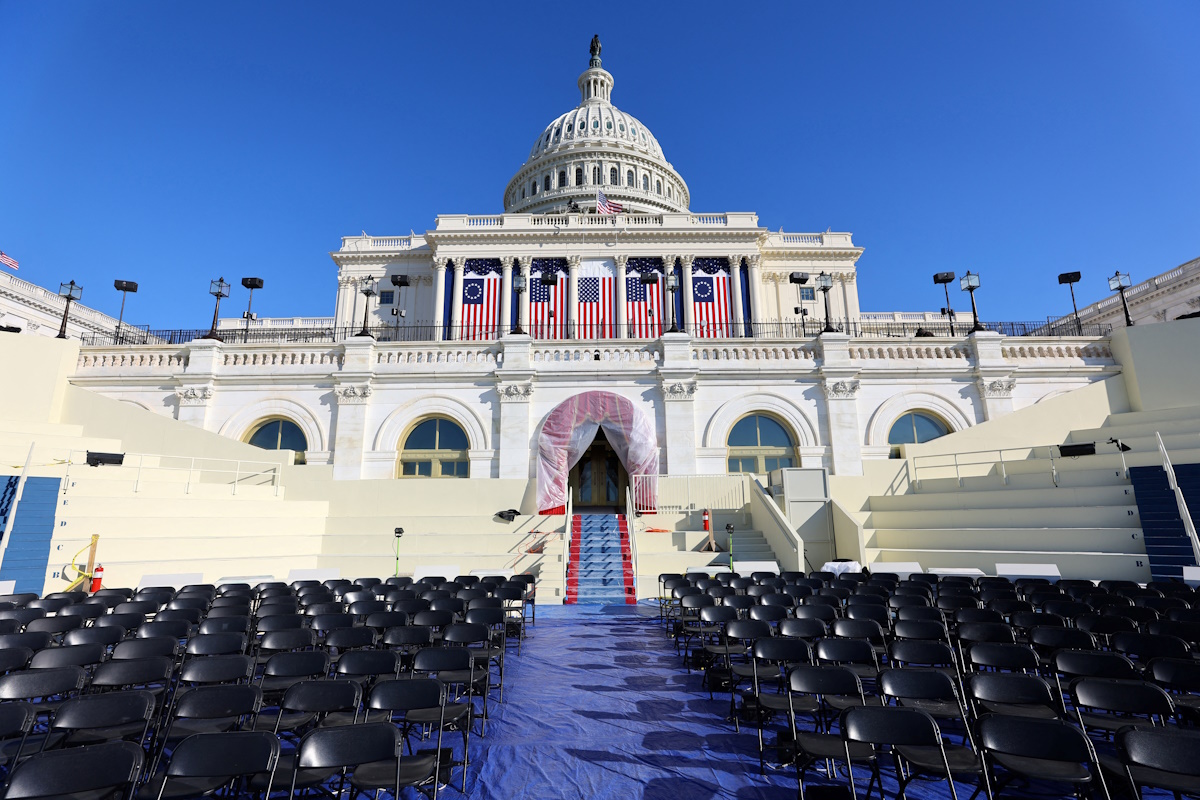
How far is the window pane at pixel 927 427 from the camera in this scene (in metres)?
21.5

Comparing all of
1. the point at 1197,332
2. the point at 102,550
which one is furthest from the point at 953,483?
the point at 102,550

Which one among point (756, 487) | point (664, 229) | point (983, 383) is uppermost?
point (664, 229)

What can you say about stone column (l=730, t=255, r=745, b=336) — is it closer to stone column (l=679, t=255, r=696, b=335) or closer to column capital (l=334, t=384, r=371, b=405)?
stone column (l=679, t=255, r=696, b=335)

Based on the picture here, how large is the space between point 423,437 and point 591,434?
252 inches

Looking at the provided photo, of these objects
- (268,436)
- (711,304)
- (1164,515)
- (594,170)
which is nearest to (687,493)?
(1164,515)

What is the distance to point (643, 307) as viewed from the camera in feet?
122

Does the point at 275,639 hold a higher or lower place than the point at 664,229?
lower

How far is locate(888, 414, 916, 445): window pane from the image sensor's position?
70.7 feet

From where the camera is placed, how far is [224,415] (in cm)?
2169

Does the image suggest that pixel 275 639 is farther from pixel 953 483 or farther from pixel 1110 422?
pixel 1110 422

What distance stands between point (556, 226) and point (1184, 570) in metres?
35.1

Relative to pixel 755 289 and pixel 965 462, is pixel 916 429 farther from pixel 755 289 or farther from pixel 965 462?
pixel 755 289

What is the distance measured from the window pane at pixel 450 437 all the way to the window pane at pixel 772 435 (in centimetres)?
1112

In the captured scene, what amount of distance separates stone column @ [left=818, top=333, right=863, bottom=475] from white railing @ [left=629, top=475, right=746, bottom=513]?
444cm
